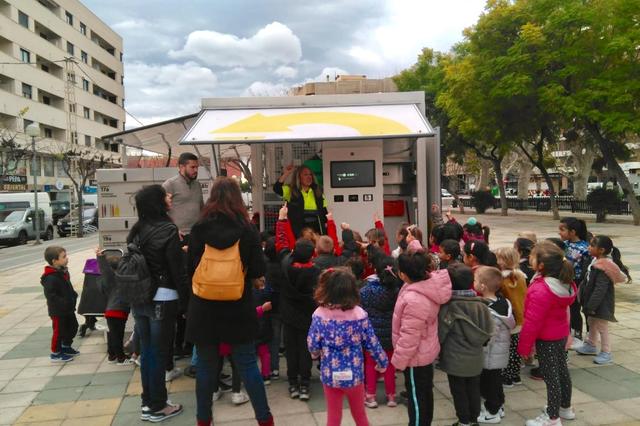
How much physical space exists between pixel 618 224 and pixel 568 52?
7232 millimetres

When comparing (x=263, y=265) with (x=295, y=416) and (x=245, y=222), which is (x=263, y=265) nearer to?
(x=245, y=222)

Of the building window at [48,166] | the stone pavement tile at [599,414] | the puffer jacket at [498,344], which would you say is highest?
the building window at [48,166]

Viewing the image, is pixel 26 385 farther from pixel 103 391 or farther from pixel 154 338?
pixel 154 338

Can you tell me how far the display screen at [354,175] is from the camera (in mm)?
6445

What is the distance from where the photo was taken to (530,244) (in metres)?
4.70

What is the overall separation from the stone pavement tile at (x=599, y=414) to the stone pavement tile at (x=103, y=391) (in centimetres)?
374

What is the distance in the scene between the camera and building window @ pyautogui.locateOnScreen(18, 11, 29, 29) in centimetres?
3878

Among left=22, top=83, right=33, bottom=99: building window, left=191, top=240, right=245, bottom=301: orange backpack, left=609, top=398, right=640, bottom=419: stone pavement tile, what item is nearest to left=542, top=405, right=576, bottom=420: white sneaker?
left=609, top=398, right=640, bottom=419: stone pavement tile

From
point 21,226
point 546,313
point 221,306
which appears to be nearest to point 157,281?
point 221,306

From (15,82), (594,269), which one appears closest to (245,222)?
(594,269)

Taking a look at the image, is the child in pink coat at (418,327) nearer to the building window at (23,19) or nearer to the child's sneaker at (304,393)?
the child's sneaker at (304,393)

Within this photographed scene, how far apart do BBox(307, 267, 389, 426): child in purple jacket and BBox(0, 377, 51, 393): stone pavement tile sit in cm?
306

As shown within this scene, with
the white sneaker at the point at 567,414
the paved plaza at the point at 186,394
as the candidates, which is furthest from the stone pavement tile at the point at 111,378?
the white sneaker at the point at 567,414

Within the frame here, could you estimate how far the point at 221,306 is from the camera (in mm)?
3152
